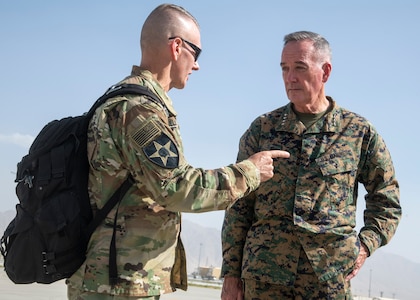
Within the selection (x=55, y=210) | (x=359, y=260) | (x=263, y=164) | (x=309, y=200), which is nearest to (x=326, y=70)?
(x=309, y=200)

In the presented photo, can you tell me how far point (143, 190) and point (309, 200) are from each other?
176cm

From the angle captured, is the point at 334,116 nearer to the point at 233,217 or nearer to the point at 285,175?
the point at 285,175

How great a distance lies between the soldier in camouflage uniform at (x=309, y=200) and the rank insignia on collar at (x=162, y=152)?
166cm

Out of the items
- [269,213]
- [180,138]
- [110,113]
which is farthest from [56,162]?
[269,213]

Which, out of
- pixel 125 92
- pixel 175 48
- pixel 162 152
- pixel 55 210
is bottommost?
pixel 55 210

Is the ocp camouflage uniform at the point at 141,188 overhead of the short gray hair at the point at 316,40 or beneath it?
beneath

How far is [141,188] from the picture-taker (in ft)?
11.0

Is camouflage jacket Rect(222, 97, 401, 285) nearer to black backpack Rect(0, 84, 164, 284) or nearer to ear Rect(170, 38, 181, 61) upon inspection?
ear Rect(170, 38, 181, 61)

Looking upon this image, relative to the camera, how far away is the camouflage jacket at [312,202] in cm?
463

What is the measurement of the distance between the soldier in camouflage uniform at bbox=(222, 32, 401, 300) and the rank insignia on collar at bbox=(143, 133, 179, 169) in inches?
65.2

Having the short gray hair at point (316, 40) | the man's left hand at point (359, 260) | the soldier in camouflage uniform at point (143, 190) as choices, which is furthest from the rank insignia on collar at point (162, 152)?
the short gray hair at point (316, 40)

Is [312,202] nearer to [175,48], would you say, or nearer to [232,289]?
[232,289]

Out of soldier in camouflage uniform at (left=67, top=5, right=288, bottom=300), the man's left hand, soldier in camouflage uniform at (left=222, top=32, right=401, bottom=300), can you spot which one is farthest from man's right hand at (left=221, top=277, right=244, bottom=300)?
soldier in camouflage uniform at (left=67, top=5, right=288, bottom=300)

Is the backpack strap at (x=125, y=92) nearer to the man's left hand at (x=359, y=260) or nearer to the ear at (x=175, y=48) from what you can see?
the ear at (x=175, y=48)
